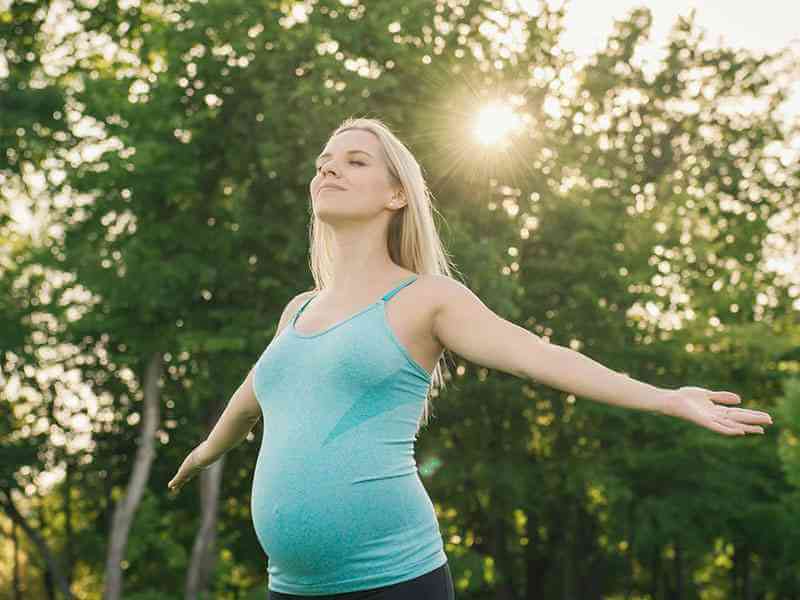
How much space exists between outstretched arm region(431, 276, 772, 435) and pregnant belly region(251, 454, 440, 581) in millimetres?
361

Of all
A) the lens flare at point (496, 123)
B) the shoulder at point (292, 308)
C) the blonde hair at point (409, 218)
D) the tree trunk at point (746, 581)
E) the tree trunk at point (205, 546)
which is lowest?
the tree trunk at point (746, 581)

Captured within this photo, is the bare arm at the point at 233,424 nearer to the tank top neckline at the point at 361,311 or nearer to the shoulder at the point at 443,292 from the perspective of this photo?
the tank top neckline at the point at 361,311

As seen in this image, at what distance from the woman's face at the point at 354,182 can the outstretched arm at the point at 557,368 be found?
31 cm

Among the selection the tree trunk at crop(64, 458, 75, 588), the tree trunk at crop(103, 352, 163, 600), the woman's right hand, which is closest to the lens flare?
the tree trunk at crop(103, 352, 163, 600)

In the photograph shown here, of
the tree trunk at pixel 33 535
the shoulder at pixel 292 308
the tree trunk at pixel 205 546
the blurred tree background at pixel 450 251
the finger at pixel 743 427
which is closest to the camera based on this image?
the finger at pixel 743 427

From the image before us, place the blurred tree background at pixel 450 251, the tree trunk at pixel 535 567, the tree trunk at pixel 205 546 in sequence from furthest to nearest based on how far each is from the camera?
the tree trunk at pixel 535 567 → the tree trunk at pixel 205 546 → the blurred tree background at pixel 450 251

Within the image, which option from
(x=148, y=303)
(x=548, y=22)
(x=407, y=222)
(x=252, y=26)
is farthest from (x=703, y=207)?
(x=407, y=222)

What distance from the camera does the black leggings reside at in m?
2.39

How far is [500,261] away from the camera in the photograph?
1672 cm

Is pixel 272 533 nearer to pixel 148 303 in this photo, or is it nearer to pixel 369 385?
pixel 369 385

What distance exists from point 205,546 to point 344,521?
16.8m

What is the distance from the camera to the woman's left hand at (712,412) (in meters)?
2.12

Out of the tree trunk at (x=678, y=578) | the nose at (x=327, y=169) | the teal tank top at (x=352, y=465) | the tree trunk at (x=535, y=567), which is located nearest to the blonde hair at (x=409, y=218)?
the nose at (x=327, y=169)

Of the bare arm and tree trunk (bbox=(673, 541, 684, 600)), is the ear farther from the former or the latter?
tree trunk (bbox=(673, 541, 684, 600))
